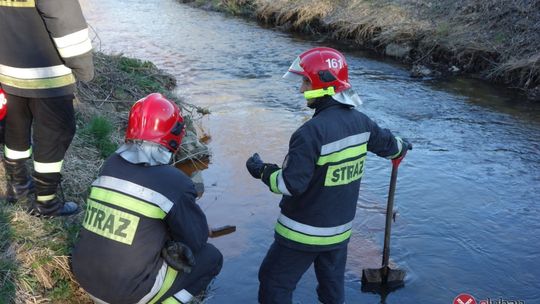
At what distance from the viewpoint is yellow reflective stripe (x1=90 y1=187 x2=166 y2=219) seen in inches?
112

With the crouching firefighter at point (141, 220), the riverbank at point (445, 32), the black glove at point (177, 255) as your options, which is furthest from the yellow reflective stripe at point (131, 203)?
the riverbank at point (445, 32)

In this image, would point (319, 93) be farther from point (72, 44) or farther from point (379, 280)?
point (379, 280)

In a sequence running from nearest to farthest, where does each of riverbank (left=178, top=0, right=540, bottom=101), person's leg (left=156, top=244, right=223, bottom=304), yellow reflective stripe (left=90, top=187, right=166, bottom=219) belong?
yellow reflective stripe (left=90, top=187, right=166, bottom=219)
person's leg (left=156, top=244, right=223, bottom=304)
riverbank (left=178, top=0, right=540, bottom=101)

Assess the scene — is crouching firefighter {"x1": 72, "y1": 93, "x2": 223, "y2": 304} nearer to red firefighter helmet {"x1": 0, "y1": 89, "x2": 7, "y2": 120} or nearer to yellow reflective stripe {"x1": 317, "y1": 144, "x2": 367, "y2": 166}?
yellow reflective stripe {"x1": 317, "y1": 144, "x2": 367, "y2": 166}

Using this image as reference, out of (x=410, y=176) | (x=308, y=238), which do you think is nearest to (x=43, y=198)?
(x=308, y=238)

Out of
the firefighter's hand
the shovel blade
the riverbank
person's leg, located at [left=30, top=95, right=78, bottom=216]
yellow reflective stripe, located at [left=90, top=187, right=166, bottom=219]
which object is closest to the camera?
yellow reflective stripe, located at [left=90, top=187, right=166, bottom=219]

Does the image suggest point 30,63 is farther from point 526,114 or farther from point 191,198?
point 526,114

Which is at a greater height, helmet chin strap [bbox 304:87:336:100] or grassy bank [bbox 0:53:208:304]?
helmet chin strap [bbox 304:87:336:100]

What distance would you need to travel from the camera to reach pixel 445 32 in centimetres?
1266

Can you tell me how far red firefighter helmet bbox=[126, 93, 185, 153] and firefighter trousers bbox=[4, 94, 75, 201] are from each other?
1047mm

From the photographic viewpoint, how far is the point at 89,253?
2965mm

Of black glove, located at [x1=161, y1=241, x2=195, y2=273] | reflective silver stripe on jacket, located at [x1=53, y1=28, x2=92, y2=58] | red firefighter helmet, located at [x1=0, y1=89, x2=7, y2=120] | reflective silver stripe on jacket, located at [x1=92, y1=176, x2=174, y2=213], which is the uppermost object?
reflective silver stripe on jacket, located at [x1=53, y1=28, x2=92, y2=58]

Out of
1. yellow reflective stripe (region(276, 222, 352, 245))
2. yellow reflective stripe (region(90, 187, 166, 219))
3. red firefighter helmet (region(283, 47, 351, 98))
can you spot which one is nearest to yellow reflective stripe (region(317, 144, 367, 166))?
red firefighter helmet (region(283, 47, 351, 98))

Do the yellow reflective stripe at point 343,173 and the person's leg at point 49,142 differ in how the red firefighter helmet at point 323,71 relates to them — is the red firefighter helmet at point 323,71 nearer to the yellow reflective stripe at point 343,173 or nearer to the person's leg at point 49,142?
the yellow reflective stripe at point 343,173
